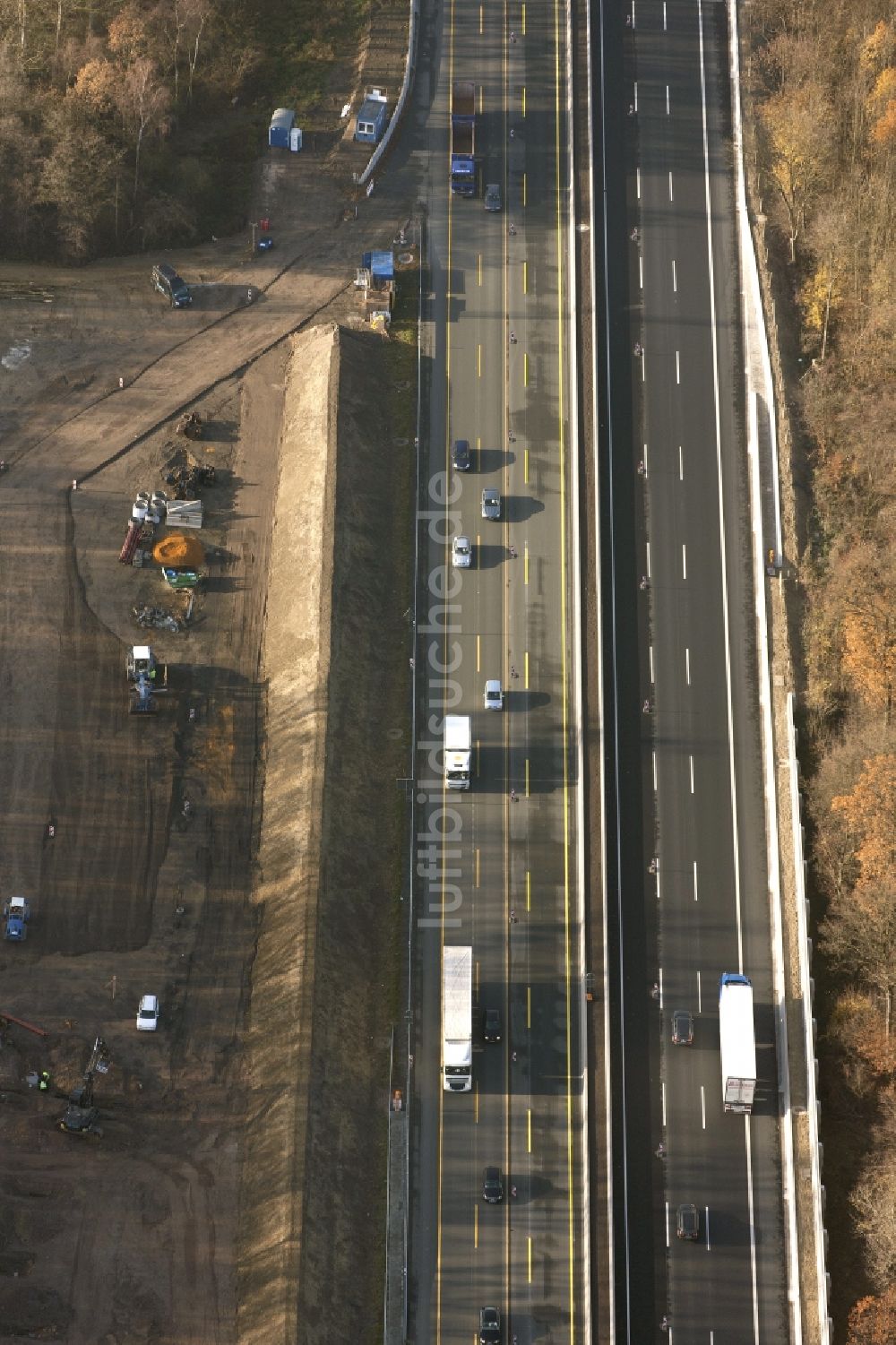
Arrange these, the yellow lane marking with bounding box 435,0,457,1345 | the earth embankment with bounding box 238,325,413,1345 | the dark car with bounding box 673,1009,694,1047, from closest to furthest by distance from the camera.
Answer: the earth embankment with bounding box 238,325,413,1345 → the yellow lane marking with bounding box 435,0,457,1345 → the dark car with bounding box 673,1009,694,1047

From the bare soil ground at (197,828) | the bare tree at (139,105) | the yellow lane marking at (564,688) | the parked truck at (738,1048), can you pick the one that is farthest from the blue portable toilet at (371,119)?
the parked truck at (738,1048)

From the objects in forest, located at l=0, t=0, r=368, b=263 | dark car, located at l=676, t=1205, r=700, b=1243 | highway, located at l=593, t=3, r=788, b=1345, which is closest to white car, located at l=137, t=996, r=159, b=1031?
highway, located at l=593, t=3, r=788, b=1345

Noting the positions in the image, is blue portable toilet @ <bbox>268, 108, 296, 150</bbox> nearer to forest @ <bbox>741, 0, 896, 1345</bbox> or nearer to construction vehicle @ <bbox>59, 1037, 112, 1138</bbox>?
forest @ <bbox>741, 0, 896, 1345</bbox>

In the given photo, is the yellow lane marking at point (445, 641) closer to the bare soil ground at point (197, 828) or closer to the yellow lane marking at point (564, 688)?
the bare soil ground at point (197, 828)

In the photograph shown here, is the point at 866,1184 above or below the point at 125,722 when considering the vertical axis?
below

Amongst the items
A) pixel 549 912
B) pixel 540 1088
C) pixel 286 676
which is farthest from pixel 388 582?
pixel 540 1088

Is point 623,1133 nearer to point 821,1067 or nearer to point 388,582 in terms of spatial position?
point 821,1067
